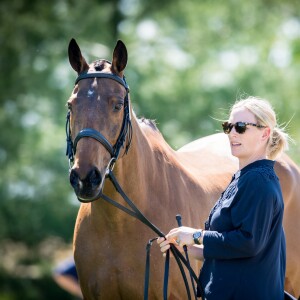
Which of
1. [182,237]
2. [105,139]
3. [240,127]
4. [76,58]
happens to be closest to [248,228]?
[182,237]

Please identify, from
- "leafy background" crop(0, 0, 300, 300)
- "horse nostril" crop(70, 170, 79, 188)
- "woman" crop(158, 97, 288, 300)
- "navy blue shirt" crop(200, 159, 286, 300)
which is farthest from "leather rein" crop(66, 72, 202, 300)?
"leafy background" crop(0, 0, 300, 300)

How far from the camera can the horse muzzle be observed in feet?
14.8

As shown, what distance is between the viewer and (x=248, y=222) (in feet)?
13.4

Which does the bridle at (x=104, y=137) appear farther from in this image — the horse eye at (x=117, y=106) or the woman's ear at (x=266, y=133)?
the woman's ear at (x=266, y=133)

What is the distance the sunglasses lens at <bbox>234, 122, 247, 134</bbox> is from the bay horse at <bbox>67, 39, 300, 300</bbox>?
830 millimetres

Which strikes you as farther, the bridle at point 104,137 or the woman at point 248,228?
the bridle at point 104,137

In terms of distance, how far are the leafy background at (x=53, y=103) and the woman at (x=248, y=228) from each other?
1191 cm

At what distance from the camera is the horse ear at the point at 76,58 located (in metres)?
5.10

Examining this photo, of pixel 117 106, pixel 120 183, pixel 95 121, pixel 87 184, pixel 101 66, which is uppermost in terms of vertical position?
pixel 101 66

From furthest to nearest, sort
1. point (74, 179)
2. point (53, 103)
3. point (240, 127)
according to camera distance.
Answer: point (53, 103)
point (74, 179)
point (240, 127)

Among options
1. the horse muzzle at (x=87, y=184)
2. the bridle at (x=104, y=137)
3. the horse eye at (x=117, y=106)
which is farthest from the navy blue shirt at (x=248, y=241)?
the horse eye at (x=117, y=106)

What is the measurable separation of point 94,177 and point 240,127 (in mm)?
908

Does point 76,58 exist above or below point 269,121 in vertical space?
above

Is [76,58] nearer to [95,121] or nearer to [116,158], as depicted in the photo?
[95,121]
